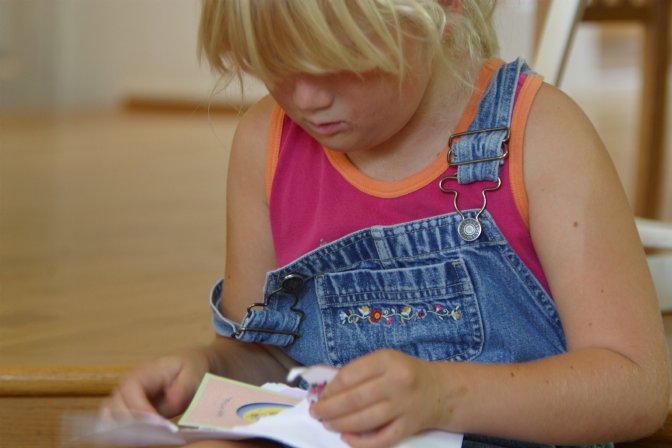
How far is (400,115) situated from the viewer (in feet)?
2.69

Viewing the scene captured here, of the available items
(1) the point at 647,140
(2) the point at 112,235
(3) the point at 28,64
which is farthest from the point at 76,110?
(1) the point at 647,140

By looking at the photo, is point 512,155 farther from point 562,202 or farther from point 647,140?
point 647,140

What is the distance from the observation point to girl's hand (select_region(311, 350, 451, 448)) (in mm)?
683

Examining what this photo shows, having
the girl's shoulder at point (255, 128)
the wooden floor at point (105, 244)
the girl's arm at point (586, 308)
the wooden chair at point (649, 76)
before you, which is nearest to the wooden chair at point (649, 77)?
the wooden chair at point (649, 76)

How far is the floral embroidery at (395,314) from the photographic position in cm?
85

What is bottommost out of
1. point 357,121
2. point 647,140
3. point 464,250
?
point 647,140

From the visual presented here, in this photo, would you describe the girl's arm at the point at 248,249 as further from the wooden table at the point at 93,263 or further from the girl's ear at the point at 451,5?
the girl's ear at the point at 451,5

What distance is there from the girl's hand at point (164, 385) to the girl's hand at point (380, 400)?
182 mm

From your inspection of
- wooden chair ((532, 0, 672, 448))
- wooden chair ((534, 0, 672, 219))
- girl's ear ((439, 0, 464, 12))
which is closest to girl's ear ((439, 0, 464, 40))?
girl's ear ((439, 0, 464, 12))

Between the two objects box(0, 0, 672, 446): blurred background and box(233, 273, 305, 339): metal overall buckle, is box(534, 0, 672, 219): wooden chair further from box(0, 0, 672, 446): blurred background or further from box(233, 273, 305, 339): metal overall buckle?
box(233, 273, 305, 339): metal overall buckle

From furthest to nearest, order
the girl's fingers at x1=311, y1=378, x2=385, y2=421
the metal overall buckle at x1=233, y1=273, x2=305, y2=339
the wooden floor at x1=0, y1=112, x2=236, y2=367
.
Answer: the wooden floor at x1=0, y1=112, x2=236, y2=367, the metal overall buckle at x1=233, y1=273, x2=305, y2=339, the girl's fingers at x1=311, y1=378, x2=385, y2=421

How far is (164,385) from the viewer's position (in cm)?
86

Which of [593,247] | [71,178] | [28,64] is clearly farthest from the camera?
[28,64]

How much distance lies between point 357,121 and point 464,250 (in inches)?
5.4
